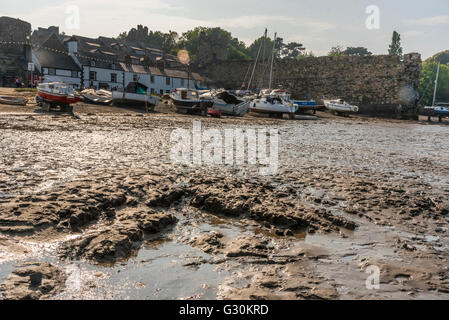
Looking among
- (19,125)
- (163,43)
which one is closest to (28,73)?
(19,125)

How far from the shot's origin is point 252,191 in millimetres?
6301

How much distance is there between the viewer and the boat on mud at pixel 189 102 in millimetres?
27859

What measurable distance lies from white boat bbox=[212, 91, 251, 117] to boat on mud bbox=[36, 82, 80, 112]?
12509mm

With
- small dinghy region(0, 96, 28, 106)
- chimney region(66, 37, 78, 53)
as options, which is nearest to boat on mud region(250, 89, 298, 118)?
small dinghy region(0, 96, 28, 106)

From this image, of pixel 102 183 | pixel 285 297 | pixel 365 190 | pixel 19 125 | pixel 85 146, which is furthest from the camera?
pixel 19 125

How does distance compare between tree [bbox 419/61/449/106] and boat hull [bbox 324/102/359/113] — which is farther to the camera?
tree [bbox 419/61/449/106]

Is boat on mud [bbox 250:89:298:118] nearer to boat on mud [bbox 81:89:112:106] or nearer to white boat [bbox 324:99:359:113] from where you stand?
white boat [bbox 324:99:359:113]

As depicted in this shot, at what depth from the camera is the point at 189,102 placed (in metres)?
27.8

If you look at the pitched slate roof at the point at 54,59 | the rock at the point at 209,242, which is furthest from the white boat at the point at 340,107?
the rock at the point at 209,242

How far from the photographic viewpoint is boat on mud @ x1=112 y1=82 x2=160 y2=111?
27.2 m

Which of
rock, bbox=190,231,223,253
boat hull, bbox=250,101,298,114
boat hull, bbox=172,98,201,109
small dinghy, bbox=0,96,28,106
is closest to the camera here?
rock, bbox=190,231,223,253

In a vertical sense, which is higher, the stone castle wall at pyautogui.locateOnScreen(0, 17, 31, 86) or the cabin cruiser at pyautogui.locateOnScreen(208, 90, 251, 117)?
the stone castle wall at pyautogui.locateOnScreen(0, 17, 31, 86)
